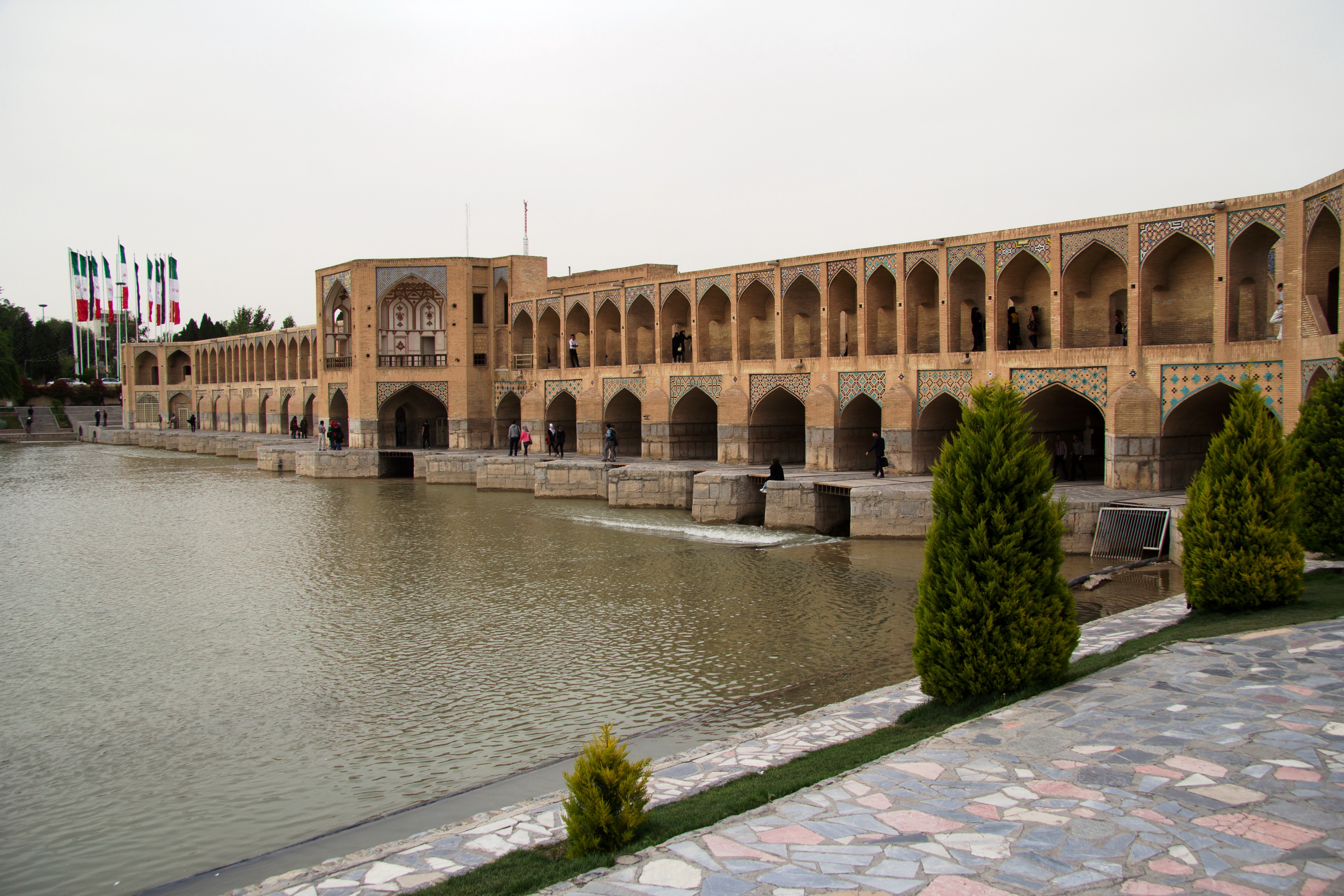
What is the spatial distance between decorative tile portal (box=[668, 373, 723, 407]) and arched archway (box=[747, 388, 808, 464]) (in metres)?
→ 1.06

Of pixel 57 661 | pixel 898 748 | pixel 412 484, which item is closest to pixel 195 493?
pixel 412 484

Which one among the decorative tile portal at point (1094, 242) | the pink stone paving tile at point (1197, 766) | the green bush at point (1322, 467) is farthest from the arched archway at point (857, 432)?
the pink stone paving tile at point (1197, 766)

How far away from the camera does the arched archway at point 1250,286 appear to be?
14.1m

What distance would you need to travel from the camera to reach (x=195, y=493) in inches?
901

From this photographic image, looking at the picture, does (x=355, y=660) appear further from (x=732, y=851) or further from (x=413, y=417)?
(x=413, y=417)

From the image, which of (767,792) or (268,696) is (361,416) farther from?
(767,792)

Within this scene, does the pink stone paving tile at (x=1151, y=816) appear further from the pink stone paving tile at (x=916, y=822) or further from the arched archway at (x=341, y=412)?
the arched archway at (x=341, y=412)

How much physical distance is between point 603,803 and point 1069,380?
45.6ft

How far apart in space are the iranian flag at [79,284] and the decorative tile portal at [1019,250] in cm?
4725

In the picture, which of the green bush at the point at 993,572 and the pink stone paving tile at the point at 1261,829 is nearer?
the pink stone paving tile at the point at 1261,829

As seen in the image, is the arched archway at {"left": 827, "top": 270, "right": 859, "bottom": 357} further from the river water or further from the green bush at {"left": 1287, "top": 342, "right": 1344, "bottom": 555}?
the green bush at {"left": 1287, "top": 342, "right": 1344, "bottom": 555}

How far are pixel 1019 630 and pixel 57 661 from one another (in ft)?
27.5

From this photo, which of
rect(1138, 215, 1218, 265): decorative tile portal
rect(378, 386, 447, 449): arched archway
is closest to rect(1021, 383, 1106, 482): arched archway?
rect(1138, 215, 1218, 265): decorative tile portal

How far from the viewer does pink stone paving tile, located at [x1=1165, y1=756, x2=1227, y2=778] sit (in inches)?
168
